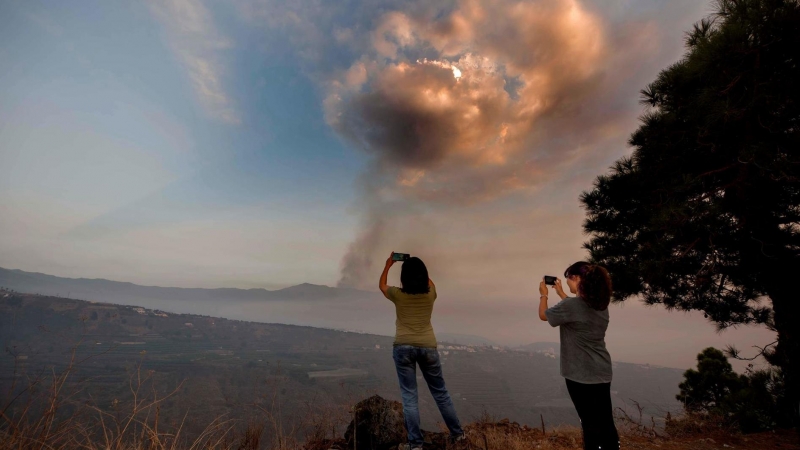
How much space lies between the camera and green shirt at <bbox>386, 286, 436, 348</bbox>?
4.39m

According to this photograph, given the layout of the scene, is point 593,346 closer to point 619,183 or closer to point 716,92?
point 716,92

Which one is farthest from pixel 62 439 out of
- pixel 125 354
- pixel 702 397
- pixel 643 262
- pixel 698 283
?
pixel 125 354

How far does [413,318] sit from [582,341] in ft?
6.26

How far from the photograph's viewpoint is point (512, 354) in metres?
174

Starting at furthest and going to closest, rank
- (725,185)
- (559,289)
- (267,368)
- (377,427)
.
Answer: (267,368) < (725,185) < (377,427) < (559,289)

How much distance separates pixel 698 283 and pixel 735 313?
6.23ft

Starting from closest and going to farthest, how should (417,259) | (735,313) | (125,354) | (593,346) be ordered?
(593,346)
(417,259)
(735,313)
(125,354)

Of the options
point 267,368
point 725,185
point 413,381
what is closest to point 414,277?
point 413,381

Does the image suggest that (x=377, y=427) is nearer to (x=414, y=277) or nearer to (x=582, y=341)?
(x=414, y=277)

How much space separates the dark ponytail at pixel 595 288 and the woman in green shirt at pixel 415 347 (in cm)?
182

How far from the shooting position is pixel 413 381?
14.7 feet

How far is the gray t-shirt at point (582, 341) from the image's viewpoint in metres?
3.44

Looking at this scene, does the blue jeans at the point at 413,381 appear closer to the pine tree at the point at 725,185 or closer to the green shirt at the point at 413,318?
the green shirt at the point at 413,318

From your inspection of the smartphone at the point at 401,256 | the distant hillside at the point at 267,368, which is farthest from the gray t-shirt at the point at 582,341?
the distant hillside at the point at 267,368
